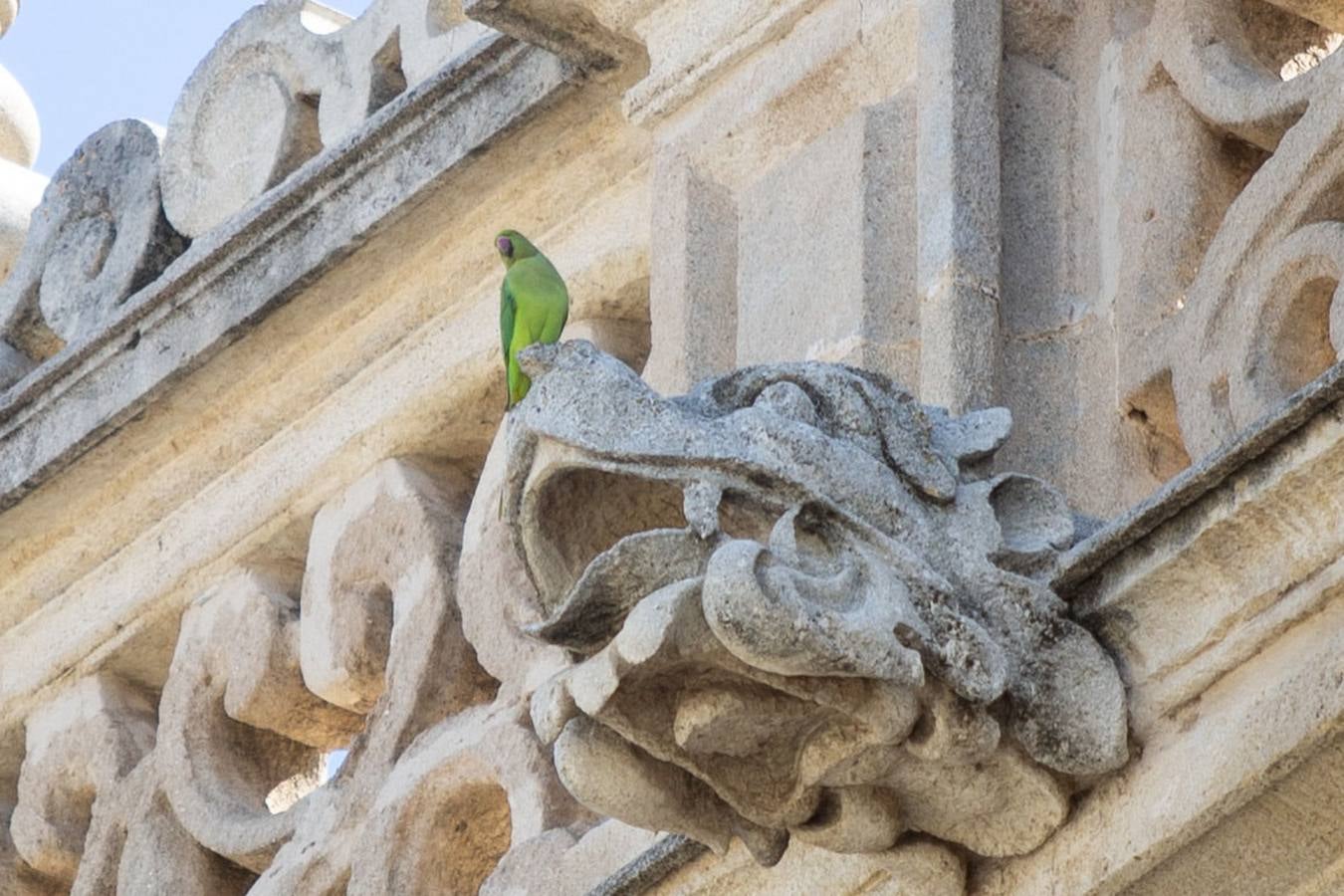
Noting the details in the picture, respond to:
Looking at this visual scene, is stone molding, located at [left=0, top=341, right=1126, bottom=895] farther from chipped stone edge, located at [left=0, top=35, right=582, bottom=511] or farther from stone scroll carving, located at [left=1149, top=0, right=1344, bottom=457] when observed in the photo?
chipped stone edge, located at [left=0, top=35, right=582, bottom=511]

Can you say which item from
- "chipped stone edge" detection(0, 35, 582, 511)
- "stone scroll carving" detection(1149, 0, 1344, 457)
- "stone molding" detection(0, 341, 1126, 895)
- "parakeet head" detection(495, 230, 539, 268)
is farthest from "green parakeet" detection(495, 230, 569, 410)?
"stone scroll carving" detection(1149, 0, 1344, 457)

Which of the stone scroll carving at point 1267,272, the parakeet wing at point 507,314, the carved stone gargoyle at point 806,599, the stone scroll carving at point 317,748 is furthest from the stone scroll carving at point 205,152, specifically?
the carved stone gargoyle at point 806,599

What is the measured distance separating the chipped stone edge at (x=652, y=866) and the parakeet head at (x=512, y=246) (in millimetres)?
872

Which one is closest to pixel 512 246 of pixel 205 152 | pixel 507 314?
pixel 507 314

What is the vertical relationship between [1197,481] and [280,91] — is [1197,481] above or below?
above

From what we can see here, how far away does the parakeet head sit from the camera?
470 centimetres

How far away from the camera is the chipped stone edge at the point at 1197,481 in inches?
137

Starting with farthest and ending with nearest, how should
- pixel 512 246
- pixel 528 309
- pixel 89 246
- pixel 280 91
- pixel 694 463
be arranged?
pixel 89 246, pixel 280 91, pixel 512 246, pixel 528 309, pixel 694 463

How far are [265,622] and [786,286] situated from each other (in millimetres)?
1098

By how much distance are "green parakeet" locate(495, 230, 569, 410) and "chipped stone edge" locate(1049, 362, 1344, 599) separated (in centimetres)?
87

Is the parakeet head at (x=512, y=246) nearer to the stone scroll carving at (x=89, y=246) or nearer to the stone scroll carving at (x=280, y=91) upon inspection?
the stone scroll carving at (x=280, y=91)

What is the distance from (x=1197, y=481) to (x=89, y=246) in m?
2.50

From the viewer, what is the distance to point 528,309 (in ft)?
14.7

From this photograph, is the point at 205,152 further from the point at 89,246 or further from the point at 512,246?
the point at 512,246
